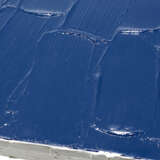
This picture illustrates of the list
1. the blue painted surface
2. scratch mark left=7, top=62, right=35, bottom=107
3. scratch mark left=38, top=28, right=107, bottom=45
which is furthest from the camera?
scratch mark left=38, top=28, right=107, bottom=45

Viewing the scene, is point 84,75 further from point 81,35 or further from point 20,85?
point 20,85

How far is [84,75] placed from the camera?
106 inches

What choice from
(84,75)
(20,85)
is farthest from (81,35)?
(20,85)

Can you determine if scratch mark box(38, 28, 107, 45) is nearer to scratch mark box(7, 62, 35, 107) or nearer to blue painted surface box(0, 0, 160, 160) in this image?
blue painted surface box(0, 0, 160, 160)

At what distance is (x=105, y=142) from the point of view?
2.36m

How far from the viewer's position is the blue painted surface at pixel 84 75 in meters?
2.41

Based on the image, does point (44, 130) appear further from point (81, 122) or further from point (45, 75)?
point (45, 75)

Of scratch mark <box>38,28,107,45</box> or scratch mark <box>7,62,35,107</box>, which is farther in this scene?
scratch mark <box>38,28,107,45</box>

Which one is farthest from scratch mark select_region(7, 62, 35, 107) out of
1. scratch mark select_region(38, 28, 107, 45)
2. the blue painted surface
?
scratch mark select_region(38, 28, 107, 45)

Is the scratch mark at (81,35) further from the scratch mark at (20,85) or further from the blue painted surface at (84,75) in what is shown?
the scratch mark at (20,85)

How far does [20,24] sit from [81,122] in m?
1.22

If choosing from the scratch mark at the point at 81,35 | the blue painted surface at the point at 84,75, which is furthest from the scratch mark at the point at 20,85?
the scratch mark at the point at 81,35

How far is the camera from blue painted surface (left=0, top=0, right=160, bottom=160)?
7.90 ft

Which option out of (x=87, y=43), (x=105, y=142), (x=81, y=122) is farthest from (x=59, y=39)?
(x=105, y=142)
